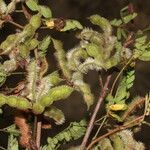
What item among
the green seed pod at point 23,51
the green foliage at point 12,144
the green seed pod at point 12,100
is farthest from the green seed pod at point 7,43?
the green foliage at point 12,144

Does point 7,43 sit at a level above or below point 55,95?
above

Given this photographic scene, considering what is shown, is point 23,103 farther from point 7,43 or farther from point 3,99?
point 7,43

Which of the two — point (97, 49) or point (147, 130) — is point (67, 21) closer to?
point (97, 49)

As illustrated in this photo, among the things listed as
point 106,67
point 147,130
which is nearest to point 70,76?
point 106,67

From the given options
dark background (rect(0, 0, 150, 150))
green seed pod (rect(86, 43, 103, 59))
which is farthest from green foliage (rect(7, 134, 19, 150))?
dark background (rect(0, 0, 150, 150))

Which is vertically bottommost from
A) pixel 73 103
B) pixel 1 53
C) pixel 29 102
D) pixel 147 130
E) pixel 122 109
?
pixel 147 130

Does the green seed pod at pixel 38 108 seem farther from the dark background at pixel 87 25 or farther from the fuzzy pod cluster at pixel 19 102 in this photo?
the dark background at pixel 87 25

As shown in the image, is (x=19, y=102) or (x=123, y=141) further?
(x=123, y=141)

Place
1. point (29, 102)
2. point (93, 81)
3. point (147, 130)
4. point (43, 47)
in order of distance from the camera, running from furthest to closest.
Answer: point (93, 81), point (147, 130), point (43, 47), point (29, 102)

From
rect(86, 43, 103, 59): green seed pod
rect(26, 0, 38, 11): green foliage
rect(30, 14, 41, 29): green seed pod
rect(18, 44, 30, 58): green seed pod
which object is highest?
rect(26, 0, 38, 11): green foliage

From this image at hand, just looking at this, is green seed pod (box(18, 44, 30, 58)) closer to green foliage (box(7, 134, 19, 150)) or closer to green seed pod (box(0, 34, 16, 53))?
green seed pod (box(0, 34, 16, 53))

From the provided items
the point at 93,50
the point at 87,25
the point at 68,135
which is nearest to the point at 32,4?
the point at 93,50
